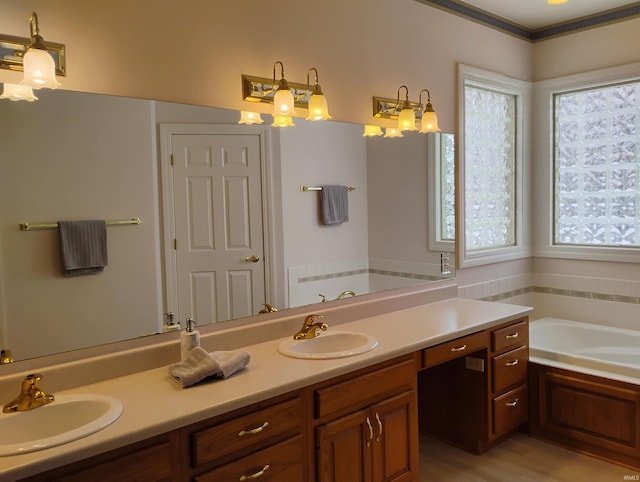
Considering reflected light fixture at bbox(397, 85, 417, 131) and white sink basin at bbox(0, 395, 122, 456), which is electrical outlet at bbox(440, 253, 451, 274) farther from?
white sink basin at bbox(0, 395, 122, 456)

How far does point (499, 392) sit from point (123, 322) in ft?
6.85

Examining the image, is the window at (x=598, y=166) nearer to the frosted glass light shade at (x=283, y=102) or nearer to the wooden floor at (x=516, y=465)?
the wooden floor at (x=516, y=465)

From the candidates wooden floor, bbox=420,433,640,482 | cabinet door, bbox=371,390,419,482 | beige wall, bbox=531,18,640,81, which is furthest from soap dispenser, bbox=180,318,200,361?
beige wall, bbox=531,18,640,81

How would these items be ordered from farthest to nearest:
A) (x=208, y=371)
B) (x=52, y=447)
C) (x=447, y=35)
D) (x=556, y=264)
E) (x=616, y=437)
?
(x=556, y=264) → (x=447, y=35) → (x=616, y=437) → (x=208, y=371) → (x=52, y=447)

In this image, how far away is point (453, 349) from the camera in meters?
2.58

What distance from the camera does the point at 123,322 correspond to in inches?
78.9

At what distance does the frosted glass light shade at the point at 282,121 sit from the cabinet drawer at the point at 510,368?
1.70m

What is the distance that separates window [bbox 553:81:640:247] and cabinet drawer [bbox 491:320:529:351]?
4.05 ft

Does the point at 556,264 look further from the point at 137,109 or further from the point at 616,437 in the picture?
the point at 137,109

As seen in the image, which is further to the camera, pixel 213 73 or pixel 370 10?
pixel 370 10

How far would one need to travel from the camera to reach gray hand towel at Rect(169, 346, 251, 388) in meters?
1.83

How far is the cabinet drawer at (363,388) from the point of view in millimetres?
1998

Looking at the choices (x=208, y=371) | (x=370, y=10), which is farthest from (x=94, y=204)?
(x=370, y=10)

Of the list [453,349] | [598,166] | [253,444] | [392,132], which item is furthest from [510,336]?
[253,444]
